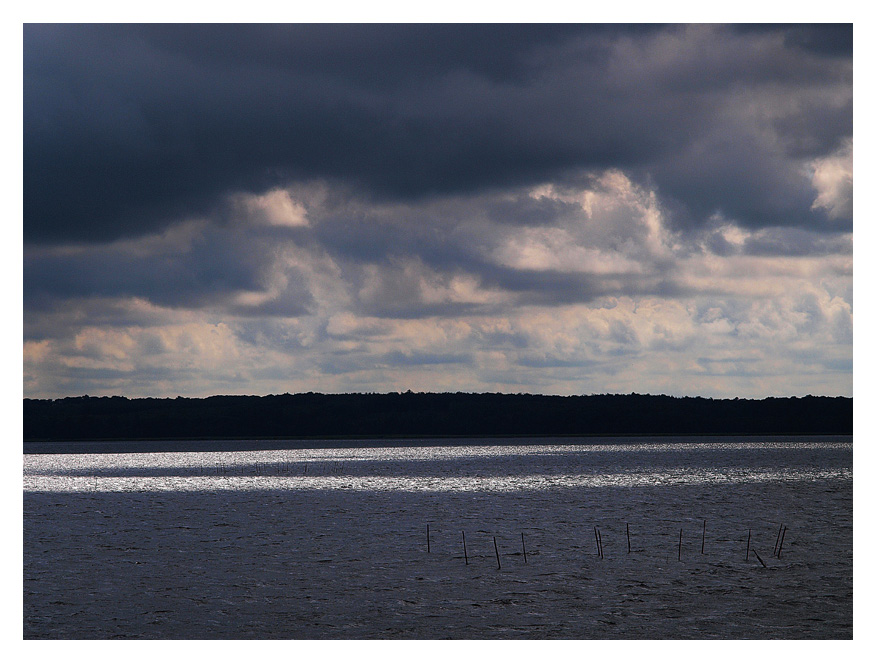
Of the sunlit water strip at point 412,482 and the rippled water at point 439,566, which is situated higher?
the rippled water at point 439,566

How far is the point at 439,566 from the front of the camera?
32.5m

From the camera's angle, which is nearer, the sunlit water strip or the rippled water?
the rippled water

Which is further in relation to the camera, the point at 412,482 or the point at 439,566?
the point at 412,482

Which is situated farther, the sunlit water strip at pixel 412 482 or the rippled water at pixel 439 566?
the sunlit water strip at pixel 412 482

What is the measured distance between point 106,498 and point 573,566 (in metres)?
51.7

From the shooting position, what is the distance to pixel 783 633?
21719mm

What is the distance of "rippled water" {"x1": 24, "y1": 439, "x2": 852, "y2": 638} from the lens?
76.0ft

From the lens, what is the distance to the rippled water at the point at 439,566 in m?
23.2

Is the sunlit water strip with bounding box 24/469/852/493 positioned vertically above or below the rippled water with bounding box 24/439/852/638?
below

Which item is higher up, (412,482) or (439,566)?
(439,566)
